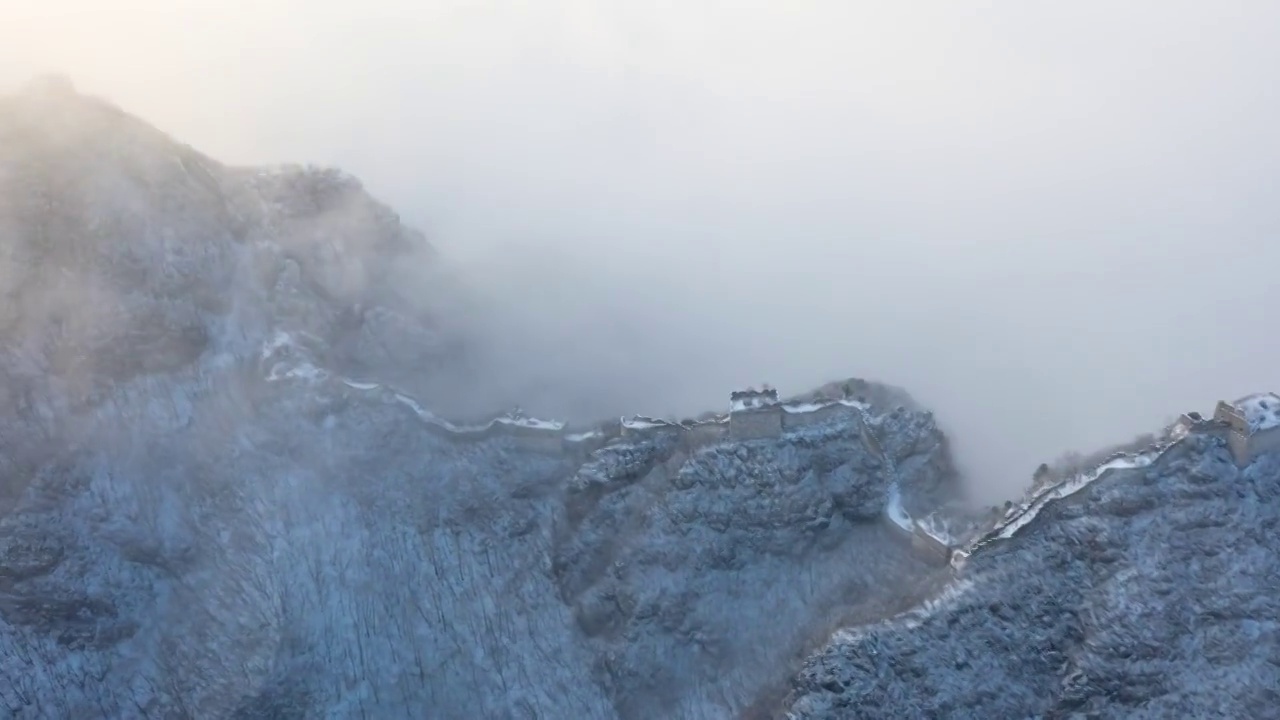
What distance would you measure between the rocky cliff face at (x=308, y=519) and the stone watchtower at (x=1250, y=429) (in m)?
21.3

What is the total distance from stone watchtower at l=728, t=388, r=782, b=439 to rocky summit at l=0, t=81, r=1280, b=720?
27cm

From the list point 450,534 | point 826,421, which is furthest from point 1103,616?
point 450,534

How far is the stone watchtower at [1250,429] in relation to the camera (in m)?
75.1

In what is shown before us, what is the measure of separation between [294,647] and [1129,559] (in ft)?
190

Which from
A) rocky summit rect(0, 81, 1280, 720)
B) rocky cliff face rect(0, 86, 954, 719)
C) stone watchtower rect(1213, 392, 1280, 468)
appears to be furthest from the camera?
rocky cliff face rect(0, 86, 954, 719)

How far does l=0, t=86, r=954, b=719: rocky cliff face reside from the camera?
267 ft

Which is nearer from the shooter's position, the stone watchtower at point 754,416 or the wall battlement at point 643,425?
the stone watchtower at point 754,416

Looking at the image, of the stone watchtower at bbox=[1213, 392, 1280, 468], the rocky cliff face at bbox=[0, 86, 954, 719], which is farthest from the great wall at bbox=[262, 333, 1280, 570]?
the rocky cliff face at bbox=[0, 86, 954, 719]

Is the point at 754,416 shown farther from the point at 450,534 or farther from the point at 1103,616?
the point at 1103,616

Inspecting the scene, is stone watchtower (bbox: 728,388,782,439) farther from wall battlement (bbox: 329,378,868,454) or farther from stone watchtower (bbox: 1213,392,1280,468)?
stone watchtower (bbox: 1213,392,1280,468)

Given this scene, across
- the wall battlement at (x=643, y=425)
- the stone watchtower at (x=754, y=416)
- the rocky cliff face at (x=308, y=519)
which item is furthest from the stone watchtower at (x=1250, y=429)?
the stone watchtower at (x=754, y=416)

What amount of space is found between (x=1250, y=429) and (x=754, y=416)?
1296 inches

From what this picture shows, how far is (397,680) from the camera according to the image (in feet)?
275

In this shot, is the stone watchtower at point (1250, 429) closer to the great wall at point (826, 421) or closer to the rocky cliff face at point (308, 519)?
the great wall at point (826, 421)
